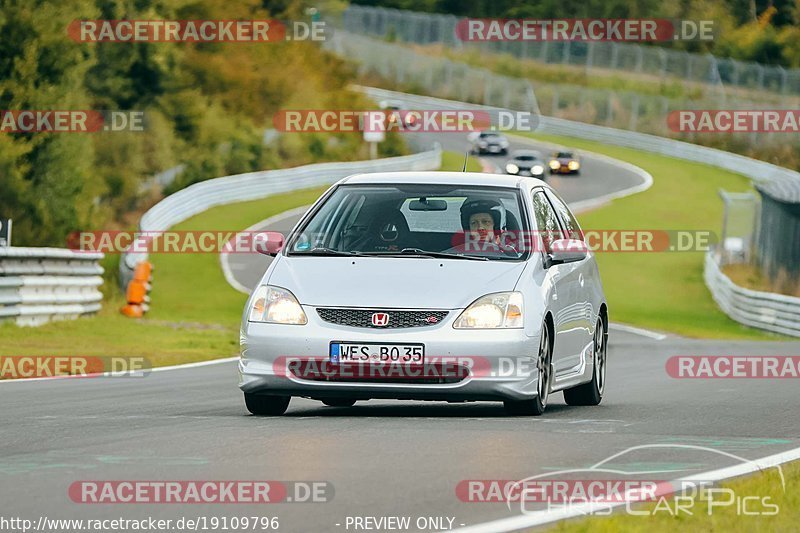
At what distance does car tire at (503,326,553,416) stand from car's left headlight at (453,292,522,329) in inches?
12.9

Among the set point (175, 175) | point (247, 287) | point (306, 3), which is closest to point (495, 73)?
point (306, 3)

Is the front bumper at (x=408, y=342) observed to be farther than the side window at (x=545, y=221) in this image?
No

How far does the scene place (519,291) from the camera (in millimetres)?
11242

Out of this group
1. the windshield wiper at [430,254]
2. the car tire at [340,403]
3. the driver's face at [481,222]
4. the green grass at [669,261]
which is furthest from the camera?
the green grass at [669,261]

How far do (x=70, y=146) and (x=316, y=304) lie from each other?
3578 centimetres

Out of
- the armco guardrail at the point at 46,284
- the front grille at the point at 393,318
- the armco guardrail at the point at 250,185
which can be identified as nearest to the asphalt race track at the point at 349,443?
the front grille at the point at 393,318

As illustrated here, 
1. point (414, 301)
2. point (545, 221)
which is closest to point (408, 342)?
point (414, 301)

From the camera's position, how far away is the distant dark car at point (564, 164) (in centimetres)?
7225

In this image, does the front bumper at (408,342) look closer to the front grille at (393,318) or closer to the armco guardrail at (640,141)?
the front grille at (393,318)

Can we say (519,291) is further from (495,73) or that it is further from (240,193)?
(495,73)

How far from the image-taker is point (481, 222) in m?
12.0

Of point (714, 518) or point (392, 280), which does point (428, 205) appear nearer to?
point (392, 280)

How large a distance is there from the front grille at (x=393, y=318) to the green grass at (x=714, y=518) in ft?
10.6

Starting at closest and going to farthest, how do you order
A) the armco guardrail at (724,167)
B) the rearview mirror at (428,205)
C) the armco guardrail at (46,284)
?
the rearview mirror at (428,205) → the armco guardrail at (46,284) → the armco guardrail at (724,167)
